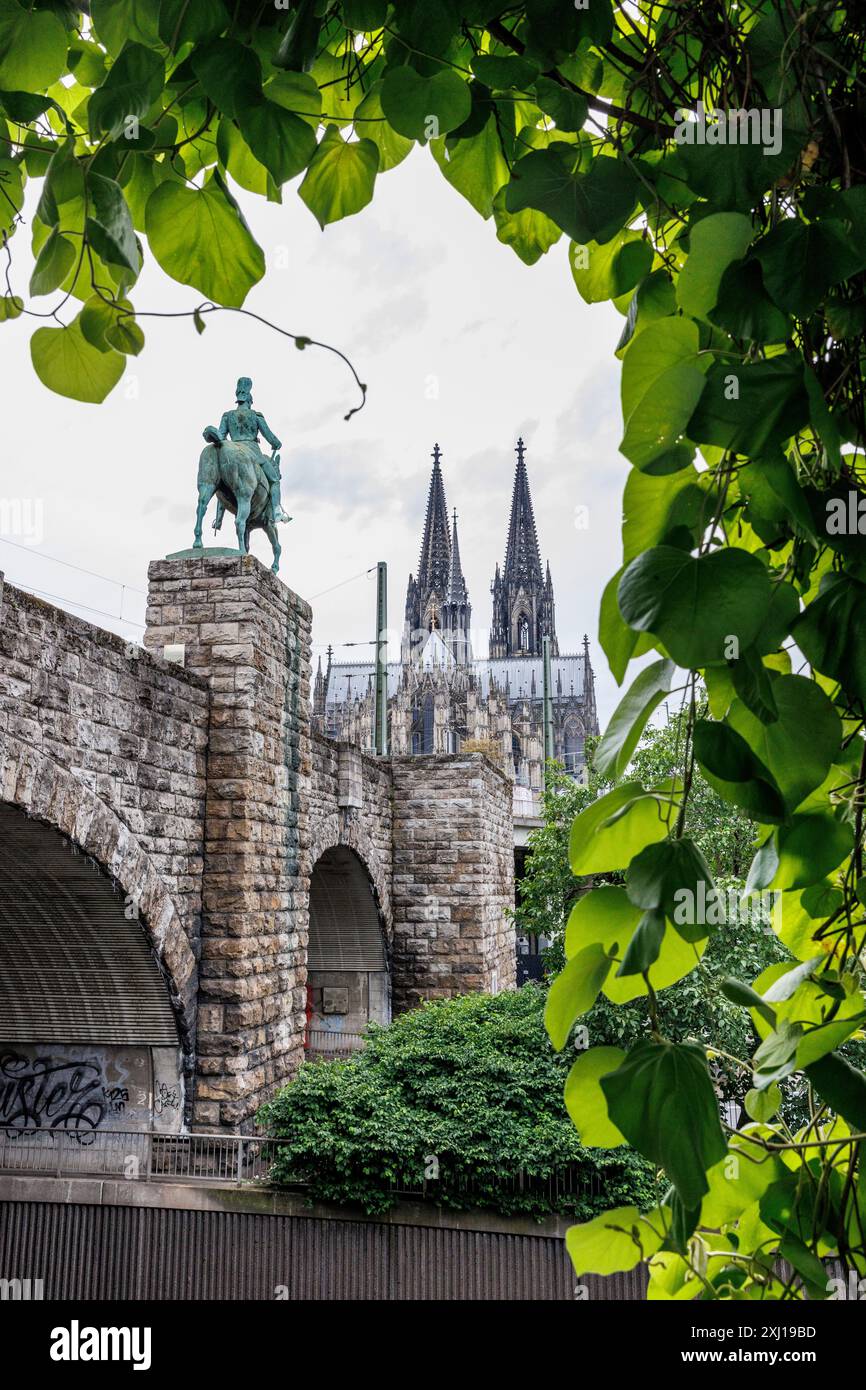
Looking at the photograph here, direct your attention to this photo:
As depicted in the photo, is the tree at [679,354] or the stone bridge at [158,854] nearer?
the tree at [679,354]

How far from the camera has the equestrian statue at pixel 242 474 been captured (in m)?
9.15

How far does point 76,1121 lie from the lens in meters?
7.80

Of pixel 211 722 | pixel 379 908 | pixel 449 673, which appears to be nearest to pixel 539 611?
pixel 449 673

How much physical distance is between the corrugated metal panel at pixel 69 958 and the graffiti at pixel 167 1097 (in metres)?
0.36

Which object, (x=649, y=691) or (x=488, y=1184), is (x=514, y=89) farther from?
(x=488, y=1184)

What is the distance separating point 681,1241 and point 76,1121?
334 inches

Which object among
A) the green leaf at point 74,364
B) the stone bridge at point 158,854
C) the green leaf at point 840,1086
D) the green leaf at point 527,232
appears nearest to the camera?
the green leaf at point 840,1086

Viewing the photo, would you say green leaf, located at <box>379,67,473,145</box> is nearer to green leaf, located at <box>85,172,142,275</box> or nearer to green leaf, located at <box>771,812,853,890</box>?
green leaf, located at <box>85,172,142,275</box>

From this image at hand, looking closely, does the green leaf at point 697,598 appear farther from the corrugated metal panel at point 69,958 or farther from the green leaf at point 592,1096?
the corrugated metal panel at point 69,958

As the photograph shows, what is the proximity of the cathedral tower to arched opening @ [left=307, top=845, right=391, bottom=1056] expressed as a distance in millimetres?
55020

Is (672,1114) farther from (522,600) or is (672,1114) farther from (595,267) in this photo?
(522,600)

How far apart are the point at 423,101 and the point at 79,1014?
26.8 feet

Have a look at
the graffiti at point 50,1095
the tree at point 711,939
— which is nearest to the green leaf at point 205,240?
the tree at point 711,939

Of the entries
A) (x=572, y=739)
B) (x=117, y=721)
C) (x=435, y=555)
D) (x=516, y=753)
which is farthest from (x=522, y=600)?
(x=117, y=721)
